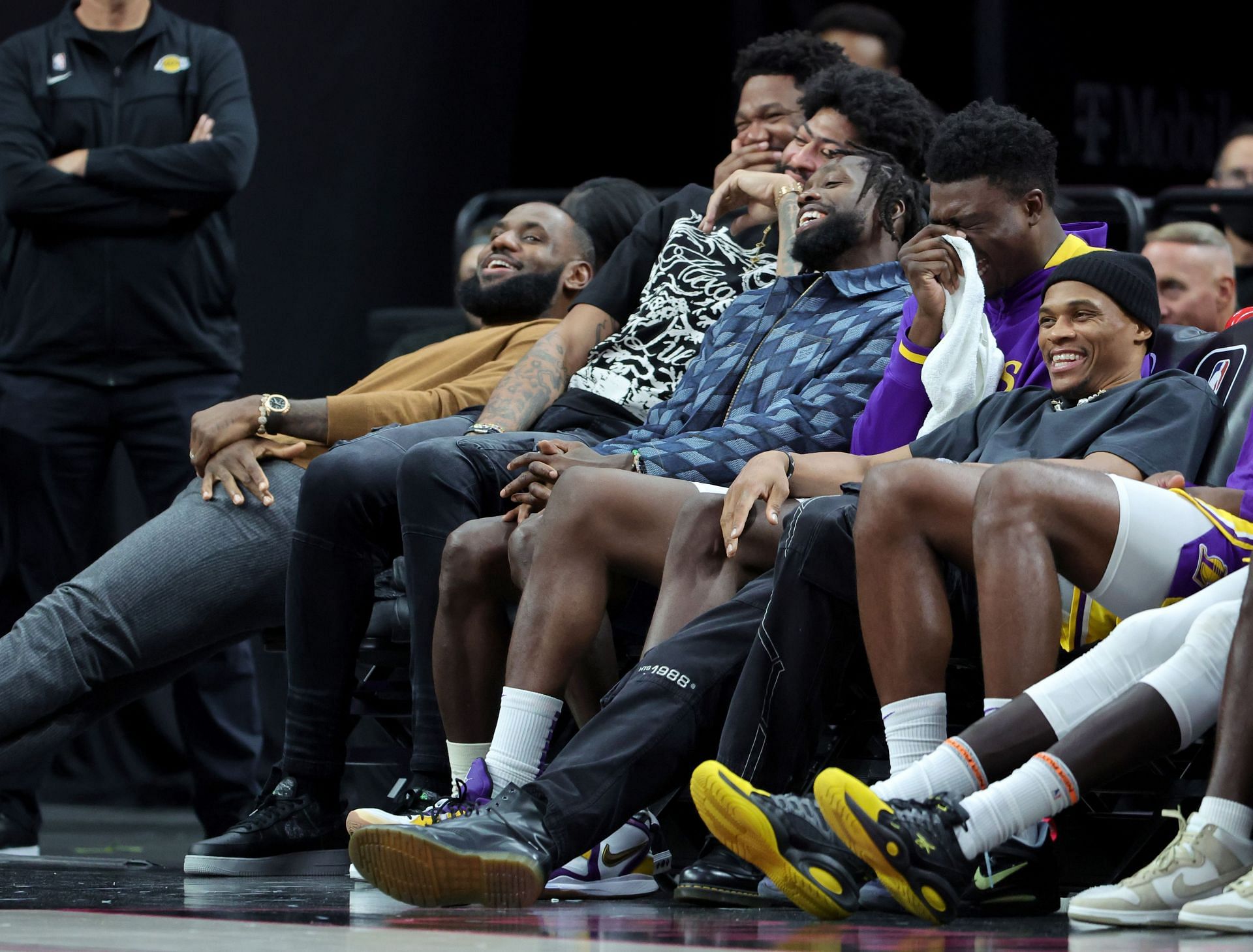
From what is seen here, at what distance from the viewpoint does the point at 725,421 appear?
133 inches

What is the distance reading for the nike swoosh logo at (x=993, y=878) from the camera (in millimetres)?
2326

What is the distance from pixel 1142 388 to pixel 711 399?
91cm

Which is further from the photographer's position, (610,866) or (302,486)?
(302,486)

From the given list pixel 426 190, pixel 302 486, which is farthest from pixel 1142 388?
pixel 426 190

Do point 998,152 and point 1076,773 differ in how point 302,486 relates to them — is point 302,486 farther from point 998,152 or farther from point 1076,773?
point 1076,773

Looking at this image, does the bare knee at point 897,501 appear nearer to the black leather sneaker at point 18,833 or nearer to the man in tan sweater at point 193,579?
the man in tan sweater at point 193,579

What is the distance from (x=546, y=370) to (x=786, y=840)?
5.52 ft

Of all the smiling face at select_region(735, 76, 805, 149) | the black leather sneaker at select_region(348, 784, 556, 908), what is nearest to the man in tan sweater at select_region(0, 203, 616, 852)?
the smiling face at select_region(735, 76, 805, 149)

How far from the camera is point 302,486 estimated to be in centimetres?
347

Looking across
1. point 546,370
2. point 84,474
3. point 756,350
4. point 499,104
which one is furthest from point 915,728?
point 499,104

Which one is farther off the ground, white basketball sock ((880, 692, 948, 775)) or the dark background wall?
the dark background wall

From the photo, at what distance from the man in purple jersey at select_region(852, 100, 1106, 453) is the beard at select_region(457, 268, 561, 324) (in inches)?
48.5

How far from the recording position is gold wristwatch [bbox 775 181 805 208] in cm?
362

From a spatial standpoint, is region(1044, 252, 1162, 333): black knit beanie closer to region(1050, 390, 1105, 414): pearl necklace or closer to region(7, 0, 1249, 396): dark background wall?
region(1050, 390, 1105, 414): pearl necklace
